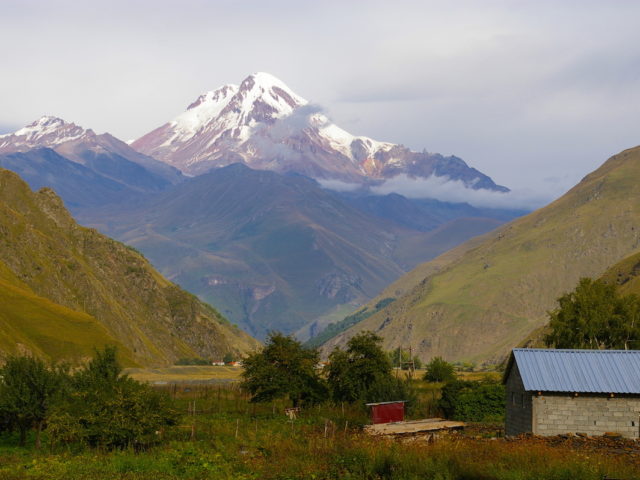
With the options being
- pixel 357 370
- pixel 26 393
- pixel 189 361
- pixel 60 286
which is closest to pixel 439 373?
pixel 357 370

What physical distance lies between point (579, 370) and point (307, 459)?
18.5m

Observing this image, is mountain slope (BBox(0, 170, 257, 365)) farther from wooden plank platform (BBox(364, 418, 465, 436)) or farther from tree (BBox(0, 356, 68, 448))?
wooden plank platform (BBox(364, 418, 465, 436))

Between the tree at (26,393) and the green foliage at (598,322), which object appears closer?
the tree at (26,393)

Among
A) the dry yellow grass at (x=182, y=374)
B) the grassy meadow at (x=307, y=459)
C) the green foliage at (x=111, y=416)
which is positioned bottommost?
the grassy meadow at (x=307, y=459)

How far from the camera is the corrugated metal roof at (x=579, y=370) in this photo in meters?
47.6

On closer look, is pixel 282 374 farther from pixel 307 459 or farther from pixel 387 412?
pixel 307 459

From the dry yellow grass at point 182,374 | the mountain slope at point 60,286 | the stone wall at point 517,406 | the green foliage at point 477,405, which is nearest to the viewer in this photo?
the stone wall at point 517,406

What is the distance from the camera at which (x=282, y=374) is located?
229 feet

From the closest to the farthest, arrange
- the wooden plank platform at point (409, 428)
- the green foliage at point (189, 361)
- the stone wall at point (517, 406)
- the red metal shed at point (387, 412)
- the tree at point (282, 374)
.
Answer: the wooden plank platform at point (409, 428) → the stone wall at point (517, 406) → the red metal shed at point (387, 412) → the tree at point (282, 374) → the green foliage at point (189, 361)

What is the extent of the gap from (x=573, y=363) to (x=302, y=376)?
26.7m

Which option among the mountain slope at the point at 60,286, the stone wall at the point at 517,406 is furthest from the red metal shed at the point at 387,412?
the mountain slope at the point at 60,286

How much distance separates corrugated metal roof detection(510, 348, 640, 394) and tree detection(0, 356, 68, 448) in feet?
Answer: 92.3

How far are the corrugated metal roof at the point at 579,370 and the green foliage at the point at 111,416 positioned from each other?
2091 centimetres

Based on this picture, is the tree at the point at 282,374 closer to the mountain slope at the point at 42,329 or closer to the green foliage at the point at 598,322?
the green foliage at the point at 598,322
